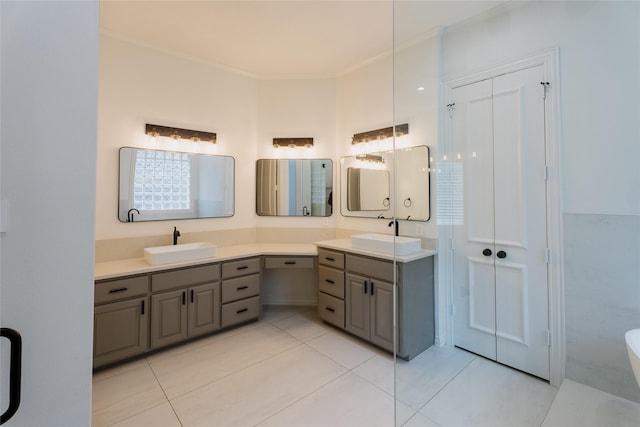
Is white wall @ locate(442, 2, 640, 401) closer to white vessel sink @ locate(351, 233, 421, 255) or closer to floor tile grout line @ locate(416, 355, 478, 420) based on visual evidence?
floor tile grout line @ locate(416, 355, 478, 420)

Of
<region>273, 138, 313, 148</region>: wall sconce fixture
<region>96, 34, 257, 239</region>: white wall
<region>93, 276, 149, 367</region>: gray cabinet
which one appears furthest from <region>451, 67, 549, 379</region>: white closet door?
<region>93, 276, 149, 367</region>: gray cabinet

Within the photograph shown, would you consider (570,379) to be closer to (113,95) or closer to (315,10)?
(315,10)

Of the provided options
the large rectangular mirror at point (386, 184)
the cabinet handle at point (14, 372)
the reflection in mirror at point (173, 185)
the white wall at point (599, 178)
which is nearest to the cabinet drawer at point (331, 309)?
the large rectangular mirror at point (386, 184)

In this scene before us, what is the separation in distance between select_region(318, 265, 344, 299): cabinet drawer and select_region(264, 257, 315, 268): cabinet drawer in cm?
16

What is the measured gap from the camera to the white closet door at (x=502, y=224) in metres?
1.98

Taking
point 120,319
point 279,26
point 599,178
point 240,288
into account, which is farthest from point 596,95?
point 120,319

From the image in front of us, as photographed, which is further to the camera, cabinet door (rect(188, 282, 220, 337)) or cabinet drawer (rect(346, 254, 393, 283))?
cabinet door (rect(188, 282, 220, 337))

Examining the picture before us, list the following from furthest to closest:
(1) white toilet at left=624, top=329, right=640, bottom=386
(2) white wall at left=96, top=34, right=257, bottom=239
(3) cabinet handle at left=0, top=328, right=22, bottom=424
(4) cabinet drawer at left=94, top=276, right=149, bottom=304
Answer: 1. (2) white wall at left=96, top=34, right=257, bottom=239
2. (4) cabinet drawer at left=94, top=276, right=149, bottom=304
3. (1) white toilet at left=624, top=329, right=640, bottom=386
4. (3) cabinet handle at left=0, top=328, right=22, bottom=424

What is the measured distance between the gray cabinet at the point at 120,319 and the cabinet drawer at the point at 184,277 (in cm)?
9

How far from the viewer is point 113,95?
2.59 m

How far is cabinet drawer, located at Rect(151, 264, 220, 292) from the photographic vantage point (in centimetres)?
239

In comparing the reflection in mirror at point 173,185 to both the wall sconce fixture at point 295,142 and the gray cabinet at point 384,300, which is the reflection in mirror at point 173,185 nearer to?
the wall sconce fixture at point 295,142

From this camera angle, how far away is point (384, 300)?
2445 mm

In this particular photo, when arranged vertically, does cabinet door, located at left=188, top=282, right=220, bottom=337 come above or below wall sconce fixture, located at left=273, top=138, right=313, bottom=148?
below
